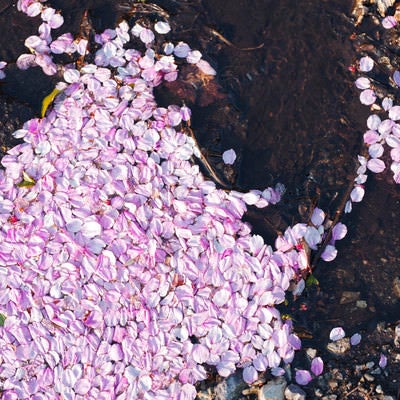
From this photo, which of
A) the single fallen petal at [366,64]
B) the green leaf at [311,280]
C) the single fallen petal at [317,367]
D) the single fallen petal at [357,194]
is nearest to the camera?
the single fallen petal at [317,367]

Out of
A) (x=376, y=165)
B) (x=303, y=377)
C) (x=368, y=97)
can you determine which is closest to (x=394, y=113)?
(x=368, y=97)

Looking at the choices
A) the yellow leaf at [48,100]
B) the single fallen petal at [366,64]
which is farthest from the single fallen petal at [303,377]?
the yellow leaf at [48,100]

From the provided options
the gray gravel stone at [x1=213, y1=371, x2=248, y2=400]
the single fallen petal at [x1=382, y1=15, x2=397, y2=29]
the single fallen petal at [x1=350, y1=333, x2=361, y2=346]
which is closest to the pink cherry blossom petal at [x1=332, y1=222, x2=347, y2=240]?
the single fallen petal at [x1=350, y1=333, x2=361, y2=346]

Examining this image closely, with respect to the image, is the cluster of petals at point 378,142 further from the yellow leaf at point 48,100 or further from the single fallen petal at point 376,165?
the yellow leaf at point 48,100

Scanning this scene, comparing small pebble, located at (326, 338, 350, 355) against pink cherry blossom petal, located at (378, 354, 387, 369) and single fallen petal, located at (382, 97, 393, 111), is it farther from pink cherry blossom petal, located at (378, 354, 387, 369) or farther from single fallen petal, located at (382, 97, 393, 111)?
single fallen petal, located at (382, 97, 393, 111)

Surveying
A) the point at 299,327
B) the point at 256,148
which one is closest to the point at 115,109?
the point at 256,148

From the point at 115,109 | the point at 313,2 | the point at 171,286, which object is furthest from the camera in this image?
the point at 313,2

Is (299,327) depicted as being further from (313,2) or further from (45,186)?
(313,2)
